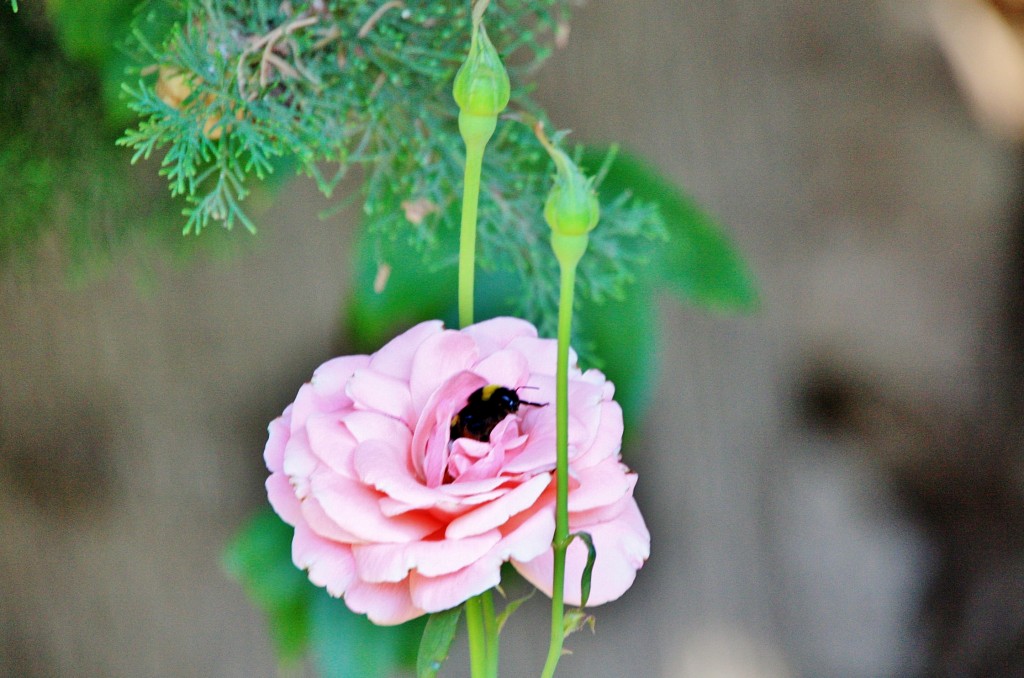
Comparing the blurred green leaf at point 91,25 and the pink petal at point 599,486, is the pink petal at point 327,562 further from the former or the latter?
the blurred green leaf at point 91,25

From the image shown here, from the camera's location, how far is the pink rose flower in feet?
0.41

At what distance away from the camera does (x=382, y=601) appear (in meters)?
0.13

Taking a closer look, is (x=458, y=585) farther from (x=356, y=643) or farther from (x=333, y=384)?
(x=356, y=643)

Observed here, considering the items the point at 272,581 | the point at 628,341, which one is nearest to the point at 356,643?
the point at 272,581

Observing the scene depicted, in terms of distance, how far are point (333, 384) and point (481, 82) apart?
0.06m

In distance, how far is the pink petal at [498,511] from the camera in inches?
4.8

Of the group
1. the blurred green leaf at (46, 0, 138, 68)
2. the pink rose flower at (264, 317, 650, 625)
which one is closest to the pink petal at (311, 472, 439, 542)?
the pink rose flower at (264, 317, 650, 625)

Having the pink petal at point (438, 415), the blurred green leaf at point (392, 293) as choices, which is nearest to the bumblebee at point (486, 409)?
the pink petal at point (438, 415)

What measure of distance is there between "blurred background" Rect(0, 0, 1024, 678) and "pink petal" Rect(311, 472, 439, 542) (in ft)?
0.64

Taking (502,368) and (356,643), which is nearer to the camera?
(502,368)

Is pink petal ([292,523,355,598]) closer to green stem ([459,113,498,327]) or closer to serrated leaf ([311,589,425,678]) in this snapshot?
green stem ([459,113,498,327])

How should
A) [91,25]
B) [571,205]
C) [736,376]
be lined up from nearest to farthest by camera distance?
1. [571,205]
2. [91,25]
3. [736,376]

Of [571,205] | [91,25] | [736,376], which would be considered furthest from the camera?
[736,376]

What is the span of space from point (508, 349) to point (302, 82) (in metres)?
0.11
